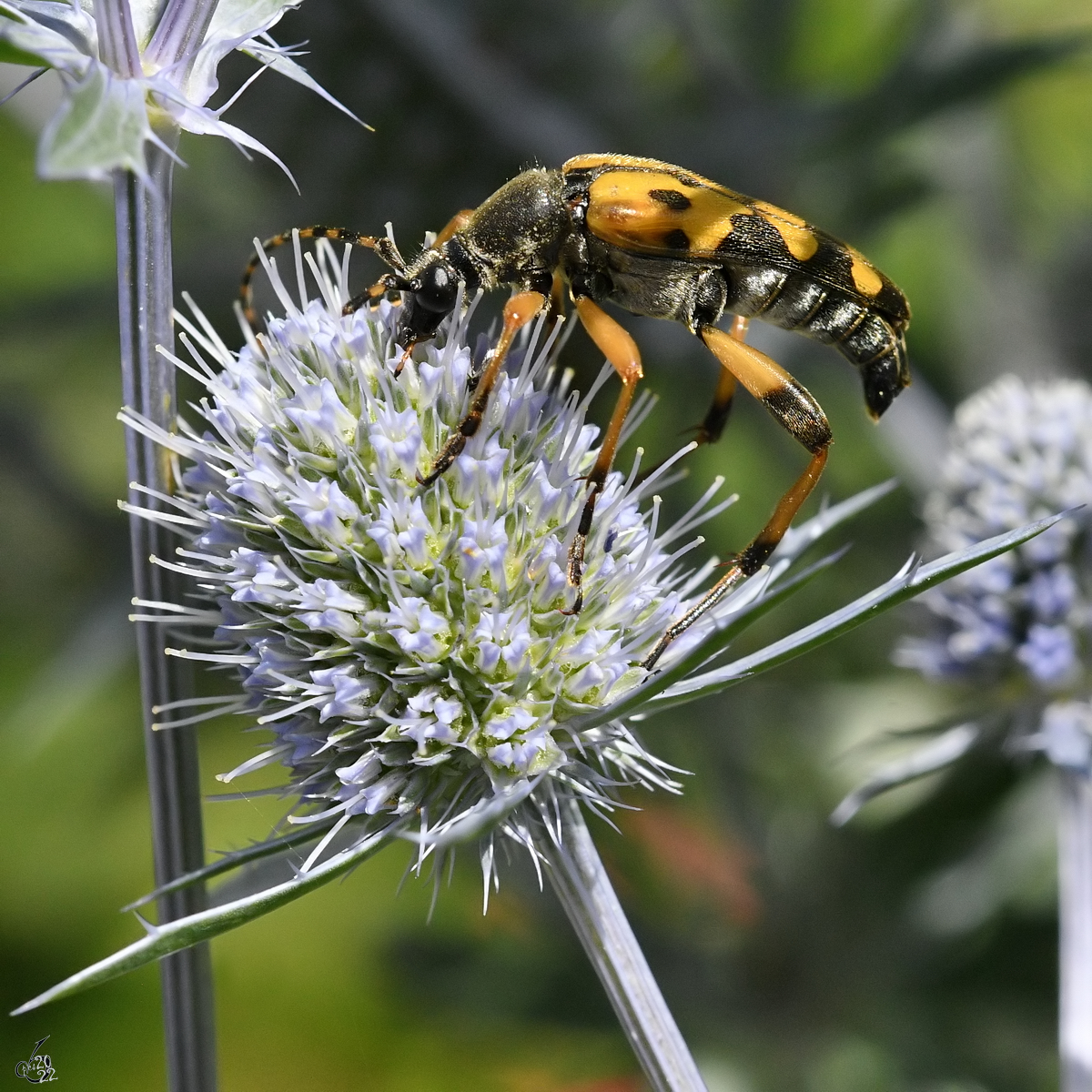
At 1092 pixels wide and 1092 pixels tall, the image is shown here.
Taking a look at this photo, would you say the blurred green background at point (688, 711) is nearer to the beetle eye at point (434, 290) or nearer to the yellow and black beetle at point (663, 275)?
the yellow and black beetle at point (663, 275)

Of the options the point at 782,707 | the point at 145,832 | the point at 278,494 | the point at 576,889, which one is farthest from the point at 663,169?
the point at 145,832

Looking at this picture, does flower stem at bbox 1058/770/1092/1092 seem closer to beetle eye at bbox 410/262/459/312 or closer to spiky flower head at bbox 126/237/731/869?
spiky flower head at bbox 126/237/731/869

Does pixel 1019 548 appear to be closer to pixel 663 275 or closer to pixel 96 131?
pixel 663 275

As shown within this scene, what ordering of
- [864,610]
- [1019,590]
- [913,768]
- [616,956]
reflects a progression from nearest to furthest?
[864,610], [616,956], [913,768], [1019,590]

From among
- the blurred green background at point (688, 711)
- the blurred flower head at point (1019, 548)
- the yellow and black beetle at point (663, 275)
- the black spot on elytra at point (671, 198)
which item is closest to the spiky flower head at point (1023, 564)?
the blurred flower head at point (1019, 548)

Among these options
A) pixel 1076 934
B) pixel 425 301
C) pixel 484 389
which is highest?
pixel 425 301

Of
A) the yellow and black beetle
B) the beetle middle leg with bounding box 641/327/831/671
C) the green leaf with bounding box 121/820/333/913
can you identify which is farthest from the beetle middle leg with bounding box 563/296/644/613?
the green leaf with bounding box 121/820/333/913

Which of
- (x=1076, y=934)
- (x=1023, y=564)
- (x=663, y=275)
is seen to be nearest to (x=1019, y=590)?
(x=1023, y=564)
